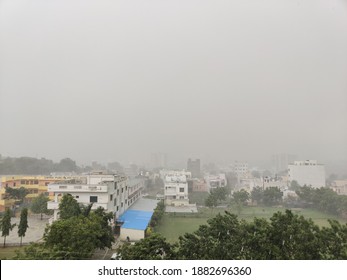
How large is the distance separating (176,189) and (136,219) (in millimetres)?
876

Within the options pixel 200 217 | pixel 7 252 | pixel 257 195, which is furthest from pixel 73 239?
pixel 257 195

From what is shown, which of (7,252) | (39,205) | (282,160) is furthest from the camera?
(39,205)

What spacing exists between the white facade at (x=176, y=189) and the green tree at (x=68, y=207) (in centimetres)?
126

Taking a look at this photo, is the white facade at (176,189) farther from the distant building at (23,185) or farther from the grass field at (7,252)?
the distant building at (23,185)

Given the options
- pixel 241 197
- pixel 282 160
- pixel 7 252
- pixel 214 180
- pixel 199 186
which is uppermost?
pixel 282 160

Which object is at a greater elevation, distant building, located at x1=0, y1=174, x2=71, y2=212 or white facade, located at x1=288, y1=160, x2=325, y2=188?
white facade, located at x1=288, y1=160, x2=325, y2=188

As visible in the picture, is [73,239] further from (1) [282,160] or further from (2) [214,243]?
(1) [282,160]

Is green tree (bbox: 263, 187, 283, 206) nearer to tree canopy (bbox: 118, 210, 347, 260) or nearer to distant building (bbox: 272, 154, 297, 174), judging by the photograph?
distant building (bbox: 272, 154, 297, 174)

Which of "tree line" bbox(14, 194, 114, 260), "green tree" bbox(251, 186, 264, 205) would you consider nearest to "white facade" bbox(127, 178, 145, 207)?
"tree line" bbox(14, 194, 114, 260)

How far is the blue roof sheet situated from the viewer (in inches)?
115

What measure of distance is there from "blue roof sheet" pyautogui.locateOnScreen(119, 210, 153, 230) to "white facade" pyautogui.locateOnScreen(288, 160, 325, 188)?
217 cm

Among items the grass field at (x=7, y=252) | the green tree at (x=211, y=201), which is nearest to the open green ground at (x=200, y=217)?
the green tree at (x=211, y=201)

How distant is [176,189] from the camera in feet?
12.4
